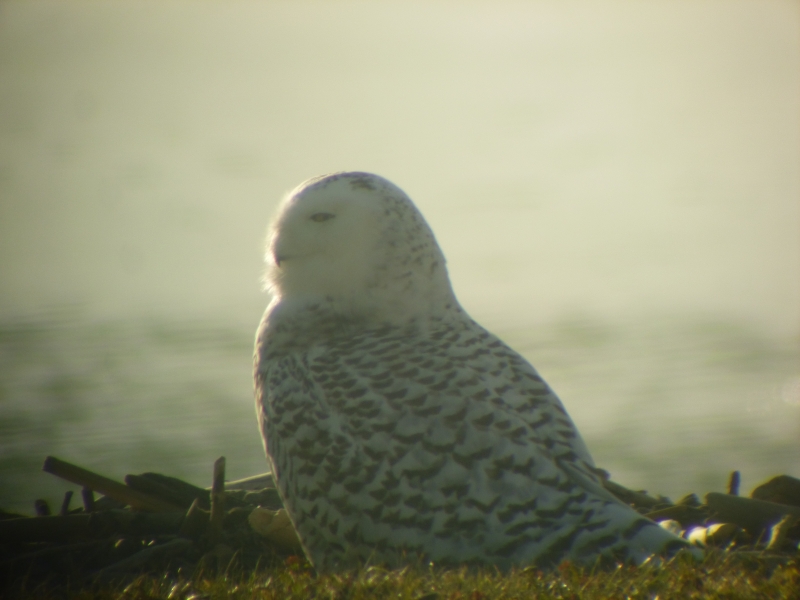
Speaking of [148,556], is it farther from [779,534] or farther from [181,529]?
[779,534]

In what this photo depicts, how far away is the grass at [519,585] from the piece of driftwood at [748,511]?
0.80 meters

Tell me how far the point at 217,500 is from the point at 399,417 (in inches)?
32.6

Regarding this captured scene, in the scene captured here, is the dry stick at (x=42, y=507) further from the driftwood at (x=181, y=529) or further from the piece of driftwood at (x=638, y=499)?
the piece of driftwood at (x=638, y=499)

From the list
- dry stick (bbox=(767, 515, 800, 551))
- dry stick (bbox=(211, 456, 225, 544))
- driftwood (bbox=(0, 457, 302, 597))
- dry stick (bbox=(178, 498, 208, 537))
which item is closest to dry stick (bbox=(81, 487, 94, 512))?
driftwood (bbox=(0, 457, 302, 597))

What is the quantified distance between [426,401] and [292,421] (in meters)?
0.45

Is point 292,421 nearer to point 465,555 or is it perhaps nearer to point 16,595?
point 465,555

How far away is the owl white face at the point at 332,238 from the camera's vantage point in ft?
11.3

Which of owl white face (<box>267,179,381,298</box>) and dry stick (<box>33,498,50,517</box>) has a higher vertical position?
owl white face (<box>267,179,381,298</box>)

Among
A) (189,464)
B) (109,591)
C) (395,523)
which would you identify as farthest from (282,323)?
(189,464)

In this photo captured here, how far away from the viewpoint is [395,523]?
286cm

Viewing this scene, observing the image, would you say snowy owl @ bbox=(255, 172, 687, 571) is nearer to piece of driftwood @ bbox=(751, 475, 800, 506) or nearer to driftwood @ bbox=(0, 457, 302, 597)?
driftwood @ bbox=(0, 457, 302, 597)

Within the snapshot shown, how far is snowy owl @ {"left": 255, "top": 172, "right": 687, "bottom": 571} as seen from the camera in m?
2.78

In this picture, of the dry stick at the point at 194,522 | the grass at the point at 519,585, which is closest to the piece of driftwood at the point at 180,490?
the dry stick at the point at 194,522

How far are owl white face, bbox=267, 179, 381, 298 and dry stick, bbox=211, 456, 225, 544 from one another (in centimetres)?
65
